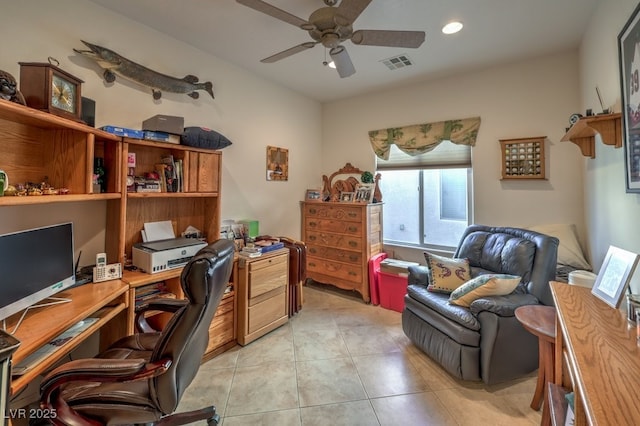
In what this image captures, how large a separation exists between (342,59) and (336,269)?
2484 millimetres

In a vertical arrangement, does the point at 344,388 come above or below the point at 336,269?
below

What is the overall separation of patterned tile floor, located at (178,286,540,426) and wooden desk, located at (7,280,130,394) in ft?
2.44

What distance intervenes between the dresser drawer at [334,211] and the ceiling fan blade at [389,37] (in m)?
1.92

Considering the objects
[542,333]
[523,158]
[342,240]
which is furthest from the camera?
[342,240]

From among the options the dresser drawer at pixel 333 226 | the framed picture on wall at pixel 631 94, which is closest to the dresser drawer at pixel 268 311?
the dresser drawer at pixel 333 226

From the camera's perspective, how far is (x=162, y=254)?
6.55ft

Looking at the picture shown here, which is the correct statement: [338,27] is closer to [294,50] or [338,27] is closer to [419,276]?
[294,50]

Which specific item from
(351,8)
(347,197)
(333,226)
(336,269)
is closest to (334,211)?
(333,226)

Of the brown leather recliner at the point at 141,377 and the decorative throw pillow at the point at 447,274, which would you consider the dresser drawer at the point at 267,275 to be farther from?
the decorative throw pillow at the point at 447,274

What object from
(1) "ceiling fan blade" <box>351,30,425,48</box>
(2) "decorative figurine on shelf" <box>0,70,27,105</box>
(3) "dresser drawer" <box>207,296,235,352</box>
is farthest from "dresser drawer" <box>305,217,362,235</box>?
(2) "decorative figurine on shelf" <box>0,70,27,105</box>

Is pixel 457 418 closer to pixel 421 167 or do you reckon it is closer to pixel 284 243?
pixel 284 243

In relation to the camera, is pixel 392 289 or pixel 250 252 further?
pixel 392 289

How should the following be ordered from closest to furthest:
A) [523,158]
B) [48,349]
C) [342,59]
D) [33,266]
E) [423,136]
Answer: [48,349] → [33,266] → [342,59] → [523,158] → [423,136]

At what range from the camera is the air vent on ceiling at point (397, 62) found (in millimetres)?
2877
